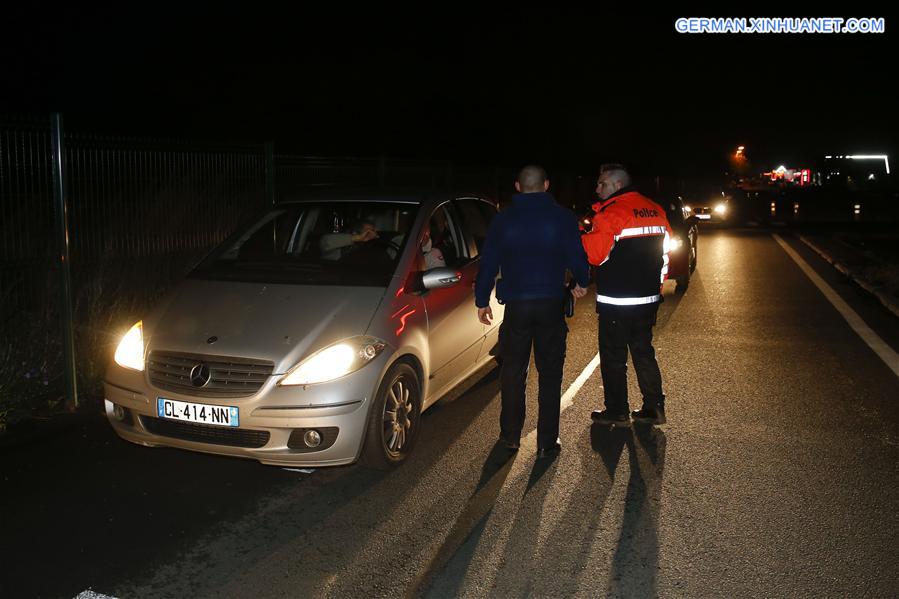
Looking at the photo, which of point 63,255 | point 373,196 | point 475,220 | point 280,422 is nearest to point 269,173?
point 63,255

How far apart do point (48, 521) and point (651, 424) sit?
3825 mm

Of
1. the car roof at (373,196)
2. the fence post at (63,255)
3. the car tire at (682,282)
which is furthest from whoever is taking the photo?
the car tire at (682,282)

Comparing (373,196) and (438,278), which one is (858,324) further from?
(438,278)

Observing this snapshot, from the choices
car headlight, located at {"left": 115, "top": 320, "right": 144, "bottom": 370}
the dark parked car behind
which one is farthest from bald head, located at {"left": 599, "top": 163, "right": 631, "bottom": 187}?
the dark parked car behind

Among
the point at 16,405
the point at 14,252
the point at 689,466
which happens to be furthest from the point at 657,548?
the point at 14,252

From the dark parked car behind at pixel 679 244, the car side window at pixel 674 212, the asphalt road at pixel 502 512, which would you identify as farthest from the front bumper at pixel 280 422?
the car side window at pixel 674 212

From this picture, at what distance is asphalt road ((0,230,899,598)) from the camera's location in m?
3.89

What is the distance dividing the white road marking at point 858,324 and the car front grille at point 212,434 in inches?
222

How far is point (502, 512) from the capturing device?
462 centimetres

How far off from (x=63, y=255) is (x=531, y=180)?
371 cm

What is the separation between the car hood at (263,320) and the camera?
497 cm

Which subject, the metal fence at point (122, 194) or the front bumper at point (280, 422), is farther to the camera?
the metal fence at point (122, 194)

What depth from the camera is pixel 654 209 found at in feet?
19.7

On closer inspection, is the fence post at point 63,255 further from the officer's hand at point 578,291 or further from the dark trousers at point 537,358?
the officer's hand at point 578,291
